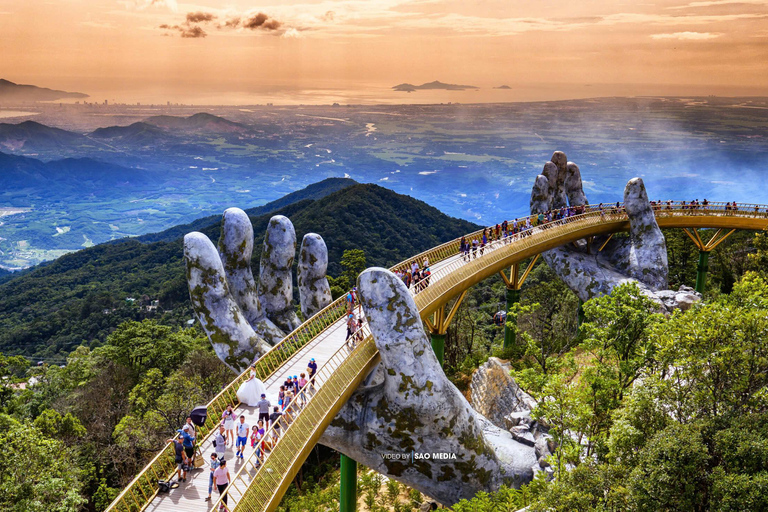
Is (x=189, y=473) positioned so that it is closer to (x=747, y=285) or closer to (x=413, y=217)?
(x=747, y=285)

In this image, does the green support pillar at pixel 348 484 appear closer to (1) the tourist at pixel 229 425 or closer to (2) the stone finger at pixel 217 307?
(2) the stone finger at pixel 217 307

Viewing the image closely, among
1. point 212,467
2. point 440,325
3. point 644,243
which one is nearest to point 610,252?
point 644,243

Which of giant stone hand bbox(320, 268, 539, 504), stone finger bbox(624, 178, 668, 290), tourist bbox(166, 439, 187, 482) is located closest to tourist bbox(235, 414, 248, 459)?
tourist bbox(166, 439, 187, 482)

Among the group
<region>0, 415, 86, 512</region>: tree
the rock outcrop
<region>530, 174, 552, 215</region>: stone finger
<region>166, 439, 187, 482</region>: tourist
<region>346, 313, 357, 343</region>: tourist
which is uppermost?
<region>530, 174, 552, 215</region>: stone finger

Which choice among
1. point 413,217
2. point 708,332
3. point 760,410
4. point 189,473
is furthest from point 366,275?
point 413,217

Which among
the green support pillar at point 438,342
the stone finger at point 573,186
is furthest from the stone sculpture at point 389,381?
the stone finger at point 573,186

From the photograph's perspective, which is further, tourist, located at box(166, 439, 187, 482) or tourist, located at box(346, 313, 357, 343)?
tourist, located at box(346, 313, 357, 343)

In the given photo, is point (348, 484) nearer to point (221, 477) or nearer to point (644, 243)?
point (221, 477)

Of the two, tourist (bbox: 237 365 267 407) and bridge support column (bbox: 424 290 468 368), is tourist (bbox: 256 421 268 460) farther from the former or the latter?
bridge support column (bbox: 424 290 468 368)
